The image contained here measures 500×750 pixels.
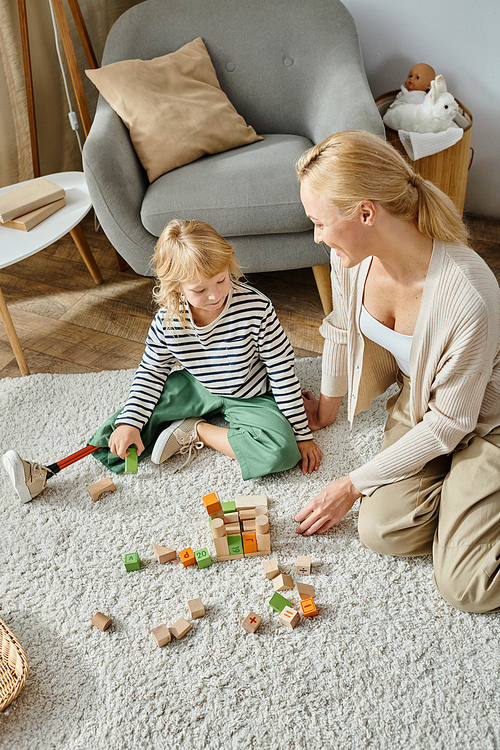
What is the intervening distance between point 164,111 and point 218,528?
1.32 meters

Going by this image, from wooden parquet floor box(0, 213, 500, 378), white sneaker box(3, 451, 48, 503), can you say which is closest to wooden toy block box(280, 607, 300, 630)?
white sneaker box(3, 451, 48, 503)

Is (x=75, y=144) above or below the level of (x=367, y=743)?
above

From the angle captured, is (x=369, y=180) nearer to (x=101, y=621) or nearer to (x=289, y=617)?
(x=289, y=617)

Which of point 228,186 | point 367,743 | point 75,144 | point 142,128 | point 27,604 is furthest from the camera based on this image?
point 75,144

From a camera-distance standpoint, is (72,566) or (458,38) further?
(458,38)

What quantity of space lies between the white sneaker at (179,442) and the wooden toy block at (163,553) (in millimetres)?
256

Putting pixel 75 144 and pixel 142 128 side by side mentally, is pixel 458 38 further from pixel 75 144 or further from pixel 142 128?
pixel 75 144

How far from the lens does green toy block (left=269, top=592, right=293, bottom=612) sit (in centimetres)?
128

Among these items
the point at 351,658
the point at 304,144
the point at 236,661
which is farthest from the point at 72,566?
the point at 304,144

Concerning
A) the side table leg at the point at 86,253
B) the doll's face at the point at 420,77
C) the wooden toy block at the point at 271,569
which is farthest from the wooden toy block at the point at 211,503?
the doll's face at the point at 420,77

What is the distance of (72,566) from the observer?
55.3 inches

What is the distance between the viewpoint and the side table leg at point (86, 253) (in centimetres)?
218

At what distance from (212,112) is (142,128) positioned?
235mm

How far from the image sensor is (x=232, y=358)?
1564mm
